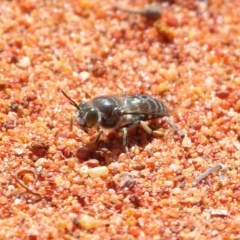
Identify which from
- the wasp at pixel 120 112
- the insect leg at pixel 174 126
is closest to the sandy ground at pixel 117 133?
the insect leg at pixel 174 126

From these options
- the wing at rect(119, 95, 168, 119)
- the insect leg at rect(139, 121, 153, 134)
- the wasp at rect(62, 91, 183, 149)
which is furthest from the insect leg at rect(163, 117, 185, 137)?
the insect leg at rect(139, 121, 153, 134)

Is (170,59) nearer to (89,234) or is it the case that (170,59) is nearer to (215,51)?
(215,51)

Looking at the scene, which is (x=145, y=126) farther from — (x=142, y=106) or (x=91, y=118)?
(x=91, y=118)

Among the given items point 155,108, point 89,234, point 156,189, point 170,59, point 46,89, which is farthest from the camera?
point 170,59

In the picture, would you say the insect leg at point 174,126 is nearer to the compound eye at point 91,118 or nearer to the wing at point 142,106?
the wing at point 142,106

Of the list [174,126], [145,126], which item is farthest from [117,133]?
[174,126]

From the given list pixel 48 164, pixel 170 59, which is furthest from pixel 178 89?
pixel 48 164

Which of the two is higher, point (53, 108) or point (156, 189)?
point (53, 108)

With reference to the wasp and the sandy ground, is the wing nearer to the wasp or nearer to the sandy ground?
the wasp

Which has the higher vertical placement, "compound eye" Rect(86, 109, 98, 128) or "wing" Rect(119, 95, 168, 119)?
"wing" Rect(119, 95, 168, 119)
